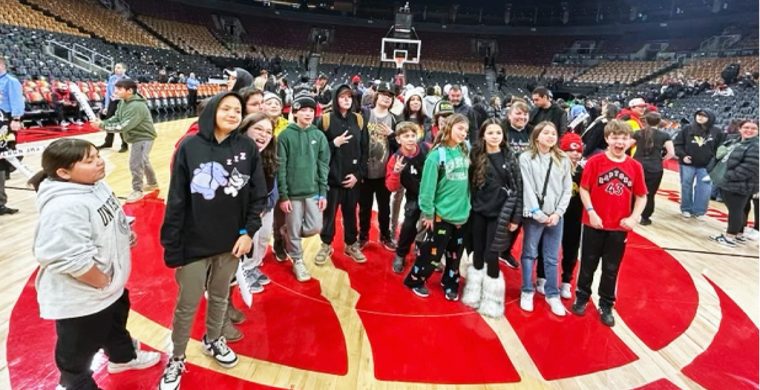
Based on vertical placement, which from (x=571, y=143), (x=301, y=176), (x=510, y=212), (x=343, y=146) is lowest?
(x=510, y=212)

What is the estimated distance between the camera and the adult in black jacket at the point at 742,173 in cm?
435

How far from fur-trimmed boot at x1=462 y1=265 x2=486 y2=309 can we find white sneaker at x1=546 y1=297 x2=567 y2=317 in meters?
0.54

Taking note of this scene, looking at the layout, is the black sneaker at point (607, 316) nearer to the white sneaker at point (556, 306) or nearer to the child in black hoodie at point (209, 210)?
the white sneaker at point (556, 306)

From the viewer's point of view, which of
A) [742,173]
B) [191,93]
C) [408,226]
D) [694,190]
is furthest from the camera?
[191,93]

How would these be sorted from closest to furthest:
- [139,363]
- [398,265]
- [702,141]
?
[139,363] → [398,265] → [702,141]

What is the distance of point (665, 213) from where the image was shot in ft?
19.7

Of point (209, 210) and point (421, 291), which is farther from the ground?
point (209, 210)

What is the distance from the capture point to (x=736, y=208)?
462 centimetres

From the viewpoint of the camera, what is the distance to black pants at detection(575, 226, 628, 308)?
9.39 feet

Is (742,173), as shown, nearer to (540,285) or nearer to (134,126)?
(540,285)

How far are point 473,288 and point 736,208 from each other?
3636 millimetres

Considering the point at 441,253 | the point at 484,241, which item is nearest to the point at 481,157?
the point at 484,241

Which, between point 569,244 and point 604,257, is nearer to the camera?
point 604,257

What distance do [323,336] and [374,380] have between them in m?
0.50
